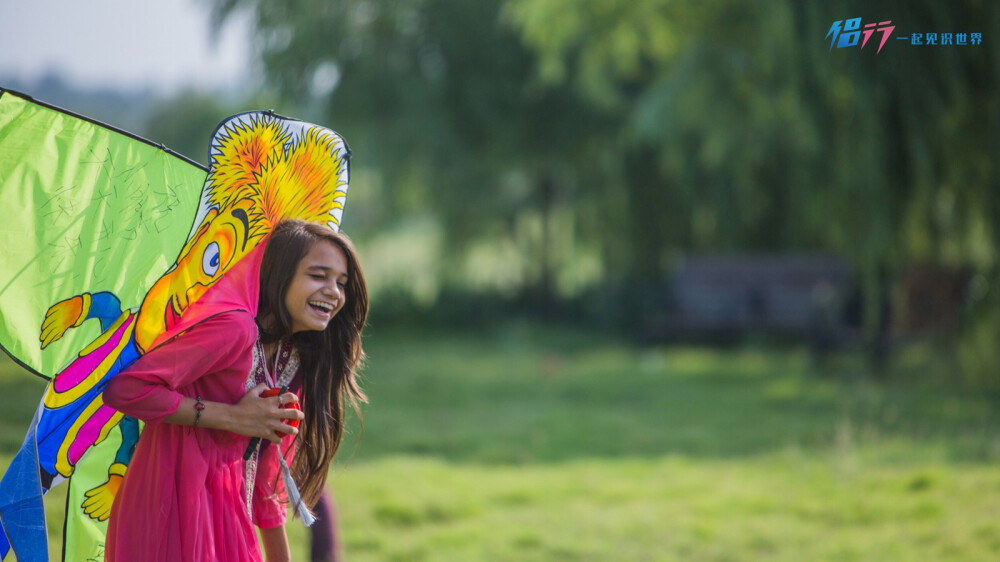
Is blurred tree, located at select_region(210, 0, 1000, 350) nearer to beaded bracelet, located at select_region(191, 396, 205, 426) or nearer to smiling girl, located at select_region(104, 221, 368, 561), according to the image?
smiling girl, located at select_region(104, 221, 368, 561)

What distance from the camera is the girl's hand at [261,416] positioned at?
2.05m

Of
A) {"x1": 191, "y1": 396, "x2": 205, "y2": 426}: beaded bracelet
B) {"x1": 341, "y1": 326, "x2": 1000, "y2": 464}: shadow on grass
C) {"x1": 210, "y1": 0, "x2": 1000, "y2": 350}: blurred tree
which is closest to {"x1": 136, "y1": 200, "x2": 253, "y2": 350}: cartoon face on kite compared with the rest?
{"x1": 191, "y1": 396, "x2": 205, "y2": 426}: beaded bracelet

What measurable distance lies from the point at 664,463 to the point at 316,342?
4118 mm

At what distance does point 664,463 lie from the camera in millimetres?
6074

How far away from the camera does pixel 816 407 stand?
759cm

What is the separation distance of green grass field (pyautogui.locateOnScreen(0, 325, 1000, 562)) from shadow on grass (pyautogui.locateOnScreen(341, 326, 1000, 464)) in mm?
28

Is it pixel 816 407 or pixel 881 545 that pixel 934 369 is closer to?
pixel 816 407

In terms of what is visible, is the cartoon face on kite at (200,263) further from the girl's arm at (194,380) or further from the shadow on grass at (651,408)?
the shadow on grass at (651,408)

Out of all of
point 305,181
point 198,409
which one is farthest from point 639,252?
point 198,409

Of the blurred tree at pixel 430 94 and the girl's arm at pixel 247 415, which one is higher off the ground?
the blurred tree at pixel 430 94

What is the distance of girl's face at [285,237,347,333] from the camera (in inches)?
86.5

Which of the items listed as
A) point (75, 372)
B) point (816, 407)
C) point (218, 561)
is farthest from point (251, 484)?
point (816, 407)

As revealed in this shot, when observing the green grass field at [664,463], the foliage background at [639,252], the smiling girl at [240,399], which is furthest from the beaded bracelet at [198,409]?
the green grass field at [664,463]

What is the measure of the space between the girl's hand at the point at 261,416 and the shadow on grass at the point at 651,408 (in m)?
3.11
